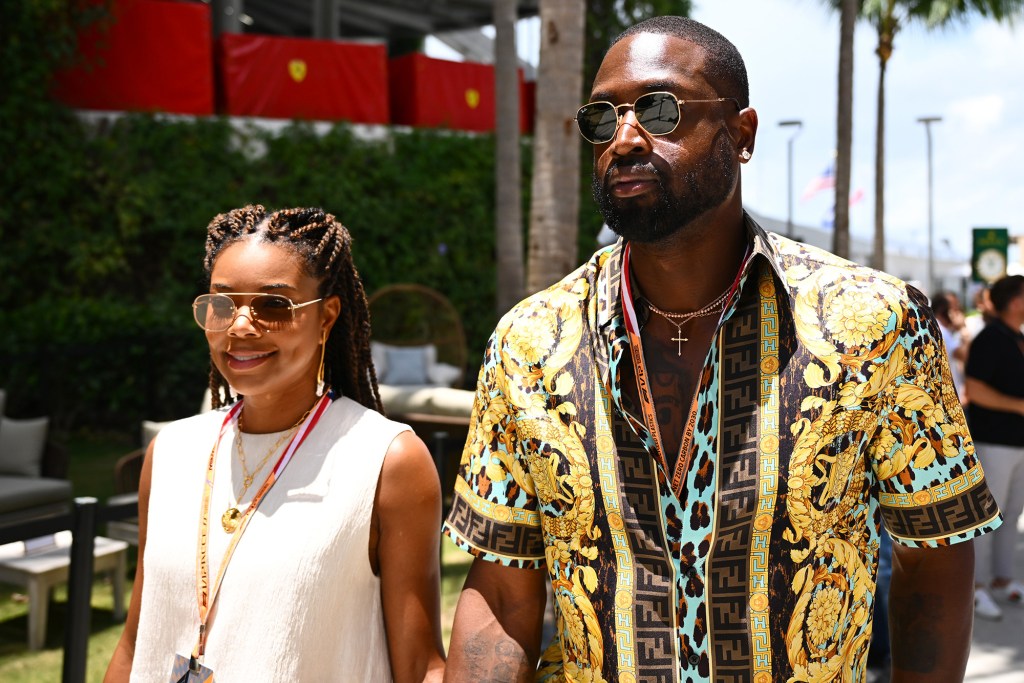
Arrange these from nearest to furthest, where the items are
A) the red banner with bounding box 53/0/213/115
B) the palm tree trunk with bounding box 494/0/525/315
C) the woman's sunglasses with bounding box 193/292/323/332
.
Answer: the woman's sunglasses with bounding box 193/292/323/332
the palm tree trunk with bounding box 494/0/525/315
the red banner with bounding box 53/0/213/115

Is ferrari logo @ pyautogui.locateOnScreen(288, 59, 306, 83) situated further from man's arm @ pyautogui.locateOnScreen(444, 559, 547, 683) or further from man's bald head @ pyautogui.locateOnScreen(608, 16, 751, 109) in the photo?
man's arm @ pyautogui.locateOnScreen(444, 559, 547, 683)

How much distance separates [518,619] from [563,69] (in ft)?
18.9

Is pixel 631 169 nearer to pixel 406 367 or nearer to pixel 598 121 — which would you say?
pixel 598 121

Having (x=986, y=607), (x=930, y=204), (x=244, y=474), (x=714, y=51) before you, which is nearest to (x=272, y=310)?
(x=244, y=474)

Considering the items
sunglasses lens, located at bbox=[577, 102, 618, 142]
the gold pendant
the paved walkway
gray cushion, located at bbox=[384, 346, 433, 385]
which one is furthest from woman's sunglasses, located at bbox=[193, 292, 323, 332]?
gray cushion, located at bbox=[384, 346, 433, 385]

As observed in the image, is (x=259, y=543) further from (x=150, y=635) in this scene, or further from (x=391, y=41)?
(x=391, y=41)

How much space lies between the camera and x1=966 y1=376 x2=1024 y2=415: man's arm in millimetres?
6383

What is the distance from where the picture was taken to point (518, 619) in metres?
1.81

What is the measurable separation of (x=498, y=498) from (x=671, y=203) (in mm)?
600

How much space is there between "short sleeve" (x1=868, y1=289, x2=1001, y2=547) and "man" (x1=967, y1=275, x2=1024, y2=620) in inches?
209

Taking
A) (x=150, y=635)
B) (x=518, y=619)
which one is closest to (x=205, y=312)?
(x=150, y=635)

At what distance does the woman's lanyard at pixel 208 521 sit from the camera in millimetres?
2049

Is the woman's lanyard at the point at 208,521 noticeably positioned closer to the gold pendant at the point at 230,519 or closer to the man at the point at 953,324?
the gold pendant at the point at 230,519

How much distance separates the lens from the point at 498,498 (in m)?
1.80
